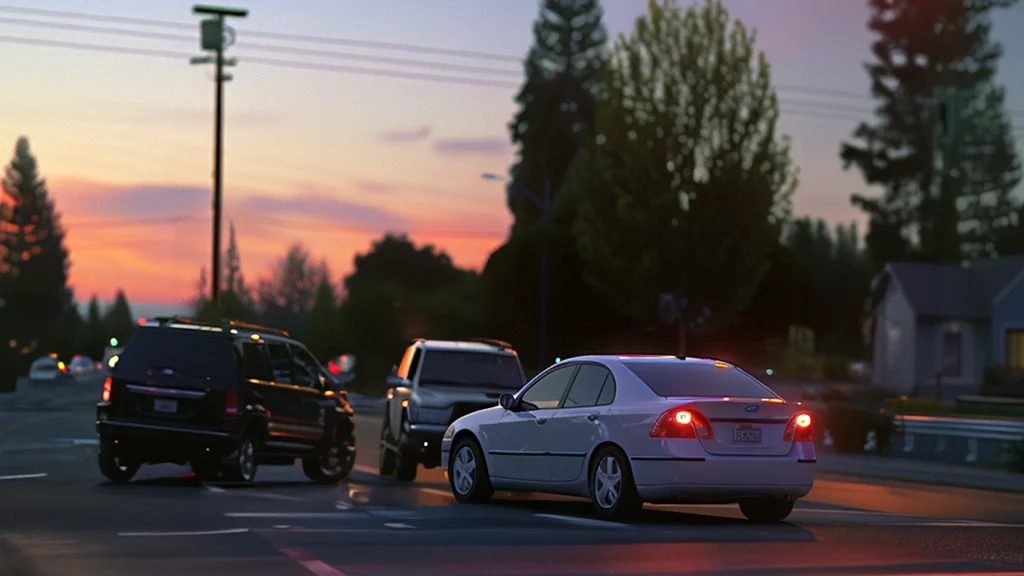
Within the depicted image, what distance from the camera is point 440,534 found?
13.1 m

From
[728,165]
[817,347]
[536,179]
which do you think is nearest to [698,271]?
[728,165]

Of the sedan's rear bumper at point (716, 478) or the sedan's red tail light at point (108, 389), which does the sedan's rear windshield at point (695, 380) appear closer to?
the sedan's rear bumper at point (716, 478)

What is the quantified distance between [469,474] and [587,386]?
2095 millimetres

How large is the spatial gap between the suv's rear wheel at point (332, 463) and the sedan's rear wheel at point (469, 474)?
4.02 metres

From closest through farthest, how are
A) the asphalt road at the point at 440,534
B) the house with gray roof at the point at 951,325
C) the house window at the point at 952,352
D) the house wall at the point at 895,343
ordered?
the asphalt road at the point at 440,534 < the house with gray roof at the point at 951,325 < the house window at the point at 952,352 < the house wall at the point at 895,343

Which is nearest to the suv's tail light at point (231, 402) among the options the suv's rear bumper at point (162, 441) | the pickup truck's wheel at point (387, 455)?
the suv's rear bumper at point (162, 441)

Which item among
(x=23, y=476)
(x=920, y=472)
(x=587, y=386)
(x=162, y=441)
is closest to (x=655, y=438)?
(x=587, y=386)

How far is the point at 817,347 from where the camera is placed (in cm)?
10350

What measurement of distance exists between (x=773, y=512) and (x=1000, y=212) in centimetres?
9036

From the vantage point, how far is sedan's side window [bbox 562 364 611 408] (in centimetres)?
1548

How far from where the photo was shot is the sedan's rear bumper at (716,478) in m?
14.2

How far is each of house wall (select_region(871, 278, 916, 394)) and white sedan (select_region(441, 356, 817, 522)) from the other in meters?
54.1

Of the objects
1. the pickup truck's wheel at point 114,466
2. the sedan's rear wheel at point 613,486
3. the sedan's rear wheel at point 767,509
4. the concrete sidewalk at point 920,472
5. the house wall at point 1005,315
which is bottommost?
the concrete sidewalk at point 920,472

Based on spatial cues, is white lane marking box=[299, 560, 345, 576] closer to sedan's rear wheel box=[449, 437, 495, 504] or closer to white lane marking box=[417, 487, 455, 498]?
sedan's rear wheel box=[449, 437, 495, 504]
